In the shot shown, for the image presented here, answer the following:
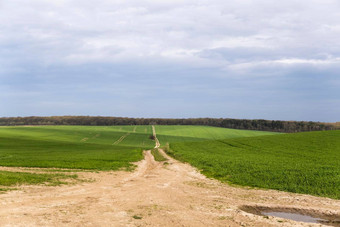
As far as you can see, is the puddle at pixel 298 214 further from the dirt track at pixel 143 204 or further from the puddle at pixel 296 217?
the dirt track at pixel 143 204

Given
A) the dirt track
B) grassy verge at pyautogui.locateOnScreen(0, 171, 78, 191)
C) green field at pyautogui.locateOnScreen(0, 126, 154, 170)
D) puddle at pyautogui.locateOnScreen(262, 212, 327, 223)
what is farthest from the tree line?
puddle at pyautogui.locateOnScreen(262, 212, 327, 223)

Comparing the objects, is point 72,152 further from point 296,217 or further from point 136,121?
point 136,121

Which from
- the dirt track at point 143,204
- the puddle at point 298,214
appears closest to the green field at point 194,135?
the dirt track at point 143,204

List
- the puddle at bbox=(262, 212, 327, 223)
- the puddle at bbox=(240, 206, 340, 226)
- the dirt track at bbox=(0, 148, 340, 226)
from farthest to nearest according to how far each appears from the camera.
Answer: the puddle at bbox=(262, 212, 327, 223), the puddle at bbox=(240, 206, 340, 226), the dirt track at bbox=(0, 148, 340, 226)

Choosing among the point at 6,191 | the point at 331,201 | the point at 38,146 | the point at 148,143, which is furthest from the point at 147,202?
the point at 148,143

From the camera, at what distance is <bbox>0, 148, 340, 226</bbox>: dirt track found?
47.8 feet

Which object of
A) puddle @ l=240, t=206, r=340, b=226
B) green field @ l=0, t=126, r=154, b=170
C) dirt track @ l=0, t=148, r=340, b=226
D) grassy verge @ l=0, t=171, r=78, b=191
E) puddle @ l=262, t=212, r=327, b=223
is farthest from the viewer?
green field @ l=0, t=126, r=154, b=170

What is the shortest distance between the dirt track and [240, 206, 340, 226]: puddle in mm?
669

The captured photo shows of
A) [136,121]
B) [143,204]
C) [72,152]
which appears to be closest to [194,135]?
[72,152]

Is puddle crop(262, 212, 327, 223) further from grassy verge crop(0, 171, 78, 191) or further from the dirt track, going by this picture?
grassy verge crop(0, 171, 78, 191)

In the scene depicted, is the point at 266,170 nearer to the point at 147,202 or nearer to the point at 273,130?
the point at 147,202

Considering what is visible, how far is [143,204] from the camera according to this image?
18.0 m

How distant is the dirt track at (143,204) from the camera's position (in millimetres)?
14555

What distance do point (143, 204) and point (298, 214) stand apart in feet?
30.2
